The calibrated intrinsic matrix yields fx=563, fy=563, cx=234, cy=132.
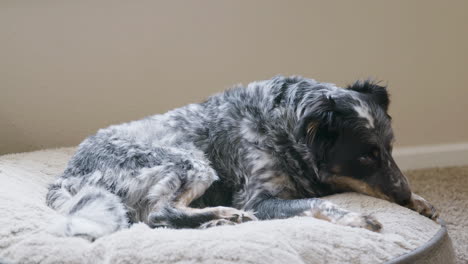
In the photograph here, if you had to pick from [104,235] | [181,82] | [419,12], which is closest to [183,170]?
[104,235]

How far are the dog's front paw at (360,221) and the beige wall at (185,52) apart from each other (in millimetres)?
1782

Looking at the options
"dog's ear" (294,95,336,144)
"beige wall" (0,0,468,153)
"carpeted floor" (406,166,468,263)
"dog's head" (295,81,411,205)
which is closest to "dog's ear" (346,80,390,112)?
"dog's head" (295,81,411,205)

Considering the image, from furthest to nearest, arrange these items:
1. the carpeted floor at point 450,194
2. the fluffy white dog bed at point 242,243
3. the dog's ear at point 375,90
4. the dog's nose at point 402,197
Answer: the carpeted floor at point 450,194 < the dog's ear at point 375,90 < the dog's nose at point 402,197 < the fluffy white dog bed at point 242,243

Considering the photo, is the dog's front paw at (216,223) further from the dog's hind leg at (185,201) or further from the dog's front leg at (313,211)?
the dog's front leg at (313,211)

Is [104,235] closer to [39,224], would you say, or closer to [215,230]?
[39,224]

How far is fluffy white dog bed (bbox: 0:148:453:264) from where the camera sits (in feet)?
5.39

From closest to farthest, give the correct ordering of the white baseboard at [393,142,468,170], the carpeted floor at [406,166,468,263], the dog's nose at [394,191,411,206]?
1. the dog's nose at [394,191,411,206]
2. the carpeted floor at [406,166,468,263]
3. the white baseboard at [393,142,468,170]

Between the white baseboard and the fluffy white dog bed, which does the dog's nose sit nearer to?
the fluffy white dog bed

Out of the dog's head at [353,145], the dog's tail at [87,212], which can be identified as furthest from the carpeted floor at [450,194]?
the dog's tail at [87,212]

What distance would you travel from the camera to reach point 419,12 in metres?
3.59

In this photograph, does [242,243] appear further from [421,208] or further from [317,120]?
[421,208]

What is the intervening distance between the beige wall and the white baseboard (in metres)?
0.35

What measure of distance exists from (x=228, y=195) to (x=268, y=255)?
0.93 meters

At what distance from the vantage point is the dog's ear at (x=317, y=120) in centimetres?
225
